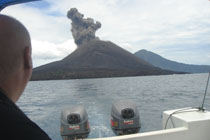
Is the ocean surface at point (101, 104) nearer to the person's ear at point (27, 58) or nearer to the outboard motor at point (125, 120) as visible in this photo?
the outboard motor at point (125, 120)

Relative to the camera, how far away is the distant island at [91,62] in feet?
272

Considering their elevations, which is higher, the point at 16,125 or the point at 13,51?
the point at 13,51

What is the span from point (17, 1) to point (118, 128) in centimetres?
180

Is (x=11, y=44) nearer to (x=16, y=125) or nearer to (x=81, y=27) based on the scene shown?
(x=16, y=125)

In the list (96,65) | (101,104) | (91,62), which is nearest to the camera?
(101,104)

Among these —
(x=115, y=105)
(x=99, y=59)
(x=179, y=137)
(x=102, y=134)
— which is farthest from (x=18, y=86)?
(x=99, y=59)

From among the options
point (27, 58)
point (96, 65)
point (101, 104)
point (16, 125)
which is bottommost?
point (96, 65)

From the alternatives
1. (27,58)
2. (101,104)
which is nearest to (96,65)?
(101,104)

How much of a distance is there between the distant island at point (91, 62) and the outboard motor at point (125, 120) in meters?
75.0

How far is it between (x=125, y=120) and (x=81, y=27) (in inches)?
5468

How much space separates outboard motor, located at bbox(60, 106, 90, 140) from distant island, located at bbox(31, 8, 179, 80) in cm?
7501

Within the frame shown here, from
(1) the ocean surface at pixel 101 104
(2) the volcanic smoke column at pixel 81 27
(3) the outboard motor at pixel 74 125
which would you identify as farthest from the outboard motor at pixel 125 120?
(2) the volcanic smoke column at pixel 81 27

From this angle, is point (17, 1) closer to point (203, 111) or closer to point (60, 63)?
point (203, 111)

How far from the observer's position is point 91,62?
10475 centimetres
